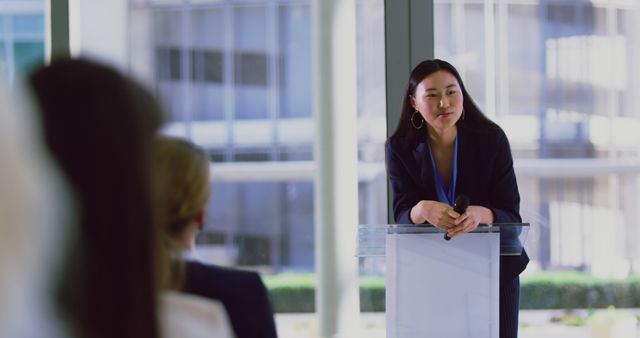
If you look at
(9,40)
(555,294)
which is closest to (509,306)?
(555,294)

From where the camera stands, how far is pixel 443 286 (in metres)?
2.79

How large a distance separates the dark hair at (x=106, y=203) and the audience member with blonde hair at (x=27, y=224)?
0.7 inches

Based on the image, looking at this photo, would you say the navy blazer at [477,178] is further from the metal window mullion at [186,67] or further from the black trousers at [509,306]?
the metal window mullion at [186,67]

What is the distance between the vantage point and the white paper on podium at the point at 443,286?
8.92ft

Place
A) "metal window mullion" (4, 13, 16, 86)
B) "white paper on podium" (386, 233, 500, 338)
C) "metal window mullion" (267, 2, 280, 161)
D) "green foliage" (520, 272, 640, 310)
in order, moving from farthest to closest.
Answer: "metal window mullion" (267, 2, 280, 161)
"metal window mullion" (4, 13, 16, 86)
"green foliage" (520, 272, 640, 310)
"white paper on podium" (386, 233, 500, 338)

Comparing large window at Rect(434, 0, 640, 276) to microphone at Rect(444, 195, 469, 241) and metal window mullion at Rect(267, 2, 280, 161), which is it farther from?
microphone at Rect(444, 195, 469, 241)

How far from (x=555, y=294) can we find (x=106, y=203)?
17.7ft

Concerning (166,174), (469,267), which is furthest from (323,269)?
(166,174)

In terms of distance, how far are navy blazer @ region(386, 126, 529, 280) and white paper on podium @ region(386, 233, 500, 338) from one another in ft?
0.86

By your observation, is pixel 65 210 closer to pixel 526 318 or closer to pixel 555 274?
pixel 526 318

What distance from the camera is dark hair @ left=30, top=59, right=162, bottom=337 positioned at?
76 cm

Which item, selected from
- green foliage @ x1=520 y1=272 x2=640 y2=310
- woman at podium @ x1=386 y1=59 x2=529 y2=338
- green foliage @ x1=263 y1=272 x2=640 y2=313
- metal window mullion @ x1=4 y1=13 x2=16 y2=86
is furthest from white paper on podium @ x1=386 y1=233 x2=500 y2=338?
metal window mullion @ x1=4 y1=13 x2=16 y2=86

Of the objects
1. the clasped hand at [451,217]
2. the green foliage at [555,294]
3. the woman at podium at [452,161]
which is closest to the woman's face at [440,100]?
the woman at podium at [452,161]

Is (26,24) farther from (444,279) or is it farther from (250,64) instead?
(444,279)
